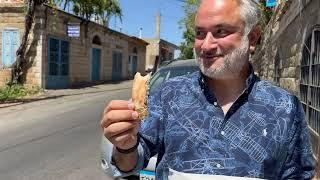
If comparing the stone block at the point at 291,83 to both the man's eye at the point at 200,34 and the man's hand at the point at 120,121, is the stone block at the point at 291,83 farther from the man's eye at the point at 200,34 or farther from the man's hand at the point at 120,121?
the man's hand at the point at 120,121

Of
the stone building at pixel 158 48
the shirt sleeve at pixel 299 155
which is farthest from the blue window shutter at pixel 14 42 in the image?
the stone building at pixel 158 48

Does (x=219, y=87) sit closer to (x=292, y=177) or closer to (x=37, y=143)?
(x=292, y=177)

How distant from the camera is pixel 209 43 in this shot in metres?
2.44

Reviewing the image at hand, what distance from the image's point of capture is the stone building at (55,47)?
24739 millimetres

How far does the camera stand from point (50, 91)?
24.9 m

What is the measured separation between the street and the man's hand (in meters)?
5.75

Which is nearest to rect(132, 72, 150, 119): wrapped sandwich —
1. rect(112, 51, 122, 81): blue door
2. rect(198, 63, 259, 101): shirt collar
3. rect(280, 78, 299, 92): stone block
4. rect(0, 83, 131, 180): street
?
rect(198, 63, 259, 101): shirt collar

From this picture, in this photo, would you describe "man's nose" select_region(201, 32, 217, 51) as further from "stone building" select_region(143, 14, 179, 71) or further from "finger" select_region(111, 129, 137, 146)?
"stone building" select_region(143, 14, 179, 71)

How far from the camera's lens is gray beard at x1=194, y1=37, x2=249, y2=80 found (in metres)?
2.45

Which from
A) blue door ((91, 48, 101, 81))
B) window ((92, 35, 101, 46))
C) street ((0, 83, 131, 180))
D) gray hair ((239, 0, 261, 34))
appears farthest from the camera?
window ((92, 35, 101, 46))

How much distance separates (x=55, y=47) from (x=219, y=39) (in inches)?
969

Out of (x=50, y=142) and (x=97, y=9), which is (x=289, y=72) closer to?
(x=50, y=142)

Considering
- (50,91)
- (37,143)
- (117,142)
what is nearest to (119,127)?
(117,142)

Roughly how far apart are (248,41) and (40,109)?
16.1m
